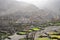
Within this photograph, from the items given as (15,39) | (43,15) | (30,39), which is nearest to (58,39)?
(30,39)

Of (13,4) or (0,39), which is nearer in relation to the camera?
(0,39)

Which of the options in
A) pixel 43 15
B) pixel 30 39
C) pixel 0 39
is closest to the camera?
pixel 30 39

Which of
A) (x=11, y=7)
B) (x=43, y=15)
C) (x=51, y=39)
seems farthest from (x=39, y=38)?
(x=11, y=7)

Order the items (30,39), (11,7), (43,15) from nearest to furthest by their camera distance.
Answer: (30,39), (43,15), (11,7)

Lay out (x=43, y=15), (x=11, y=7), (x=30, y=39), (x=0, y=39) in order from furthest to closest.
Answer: (x=11, y=7)
(x=43, y=15)
(x=0, y=39)
(x=30, y=39)

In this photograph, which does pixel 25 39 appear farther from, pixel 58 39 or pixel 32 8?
pixel 32 8

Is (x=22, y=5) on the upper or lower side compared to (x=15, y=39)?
upper

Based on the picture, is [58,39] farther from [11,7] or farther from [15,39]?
[11,7]

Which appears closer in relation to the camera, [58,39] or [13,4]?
[58,39]

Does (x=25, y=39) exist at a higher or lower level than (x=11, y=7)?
lower
